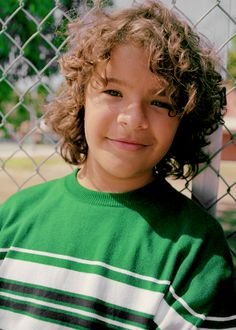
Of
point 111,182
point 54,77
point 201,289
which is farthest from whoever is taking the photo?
point 54,77

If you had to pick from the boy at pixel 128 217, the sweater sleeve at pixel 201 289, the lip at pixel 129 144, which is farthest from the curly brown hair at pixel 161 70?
the sweater sleeve at pixel 201 289

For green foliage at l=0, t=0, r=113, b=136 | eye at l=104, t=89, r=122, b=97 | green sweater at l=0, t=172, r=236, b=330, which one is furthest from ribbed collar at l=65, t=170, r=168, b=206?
green foliage at l=0, t=0, r=113, b=136

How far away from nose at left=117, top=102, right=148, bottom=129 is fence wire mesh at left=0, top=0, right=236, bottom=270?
354 millimetres

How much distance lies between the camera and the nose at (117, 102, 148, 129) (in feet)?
3.89

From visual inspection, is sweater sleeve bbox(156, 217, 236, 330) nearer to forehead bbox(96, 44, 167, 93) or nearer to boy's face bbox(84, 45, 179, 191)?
boy's face bbox(84, 45, 179, 191)

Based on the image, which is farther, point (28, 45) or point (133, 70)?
point (28, 45)

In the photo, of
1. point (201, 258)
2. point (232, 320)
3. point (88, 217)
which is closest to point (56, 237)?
point (88, 217)

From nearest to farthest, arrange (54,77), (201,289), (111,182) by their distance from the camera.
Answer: (201,289) → (111,182) → (54,77)

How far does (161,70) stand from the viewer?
120 cm

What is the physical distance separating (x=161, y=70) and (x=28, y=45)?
853 millimetres

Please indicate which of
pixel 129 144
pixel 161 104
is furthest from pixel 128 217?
pixel 161 104

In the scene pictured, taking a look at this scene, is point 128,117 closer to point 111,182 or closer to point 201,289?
point 111,182

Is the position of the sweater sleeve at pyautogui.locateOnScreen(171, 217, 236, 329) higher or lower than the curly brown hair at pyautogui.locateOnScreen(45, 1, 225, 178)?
lower

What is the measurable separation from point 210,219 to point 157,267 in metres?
0.19
